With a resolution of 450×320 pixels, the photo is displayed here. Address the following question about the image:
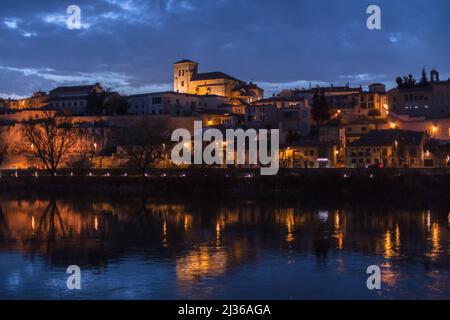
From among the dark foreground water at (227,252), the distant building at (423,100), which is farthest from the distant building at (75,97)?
the dark foreground water at (227,252)

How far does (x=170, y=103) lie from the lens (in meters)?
59.5

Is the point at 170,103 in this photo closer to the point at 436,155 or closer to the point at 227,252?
the point at 436,155

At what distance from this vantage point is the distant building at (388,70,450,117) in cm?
4901

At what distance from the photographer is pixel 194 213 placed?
29922 millimetres

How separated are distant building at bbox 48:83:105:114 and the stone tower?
349 inches

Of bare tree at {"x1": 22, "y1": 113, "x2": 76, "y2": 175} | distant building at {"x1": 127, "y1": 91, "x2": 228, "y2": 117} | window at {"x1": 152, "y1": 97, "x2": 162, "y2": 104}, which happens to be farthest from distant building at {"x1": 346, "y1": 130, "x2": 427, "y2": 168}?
window at {"x1": 152, "y1": 97, "x2": 162, "y2": 104}

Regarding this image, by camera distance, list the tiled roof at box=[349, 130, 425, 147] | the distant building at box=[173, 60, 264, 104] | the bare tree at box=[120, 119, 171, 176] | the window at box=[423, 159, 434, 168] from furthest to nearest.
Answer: the distant building at box=[173, 60, 264, 104] < the bare tree at box=[120, 119, 171, 176] < the window at box=[423, 159, 434, 168] < the tiled roof at box=[349, 130, 425, 147]

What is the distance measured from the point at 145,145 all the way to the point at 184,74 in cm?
3165

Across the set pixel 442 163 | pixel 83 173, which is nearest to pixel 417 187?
pixel 442 163

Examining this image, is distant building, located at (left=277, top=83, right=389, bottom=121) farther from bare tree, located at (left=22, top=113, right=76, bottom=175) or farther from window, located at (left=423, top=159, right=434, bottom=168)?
bare tree, located at (left=22, top=113, right=76, bottom=175)

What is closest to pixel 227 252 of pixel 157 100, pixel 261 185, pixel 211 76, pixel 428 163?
pixel 261 185
